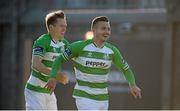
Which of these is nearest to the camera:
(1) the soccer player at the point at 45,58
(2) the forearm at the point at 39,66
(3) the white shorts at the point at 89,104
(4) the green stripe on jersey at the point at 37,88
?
(3) the white shorts at the point at 89,104

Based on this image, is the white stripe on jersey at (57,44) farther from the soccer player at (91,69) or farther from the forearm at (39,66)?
the soccer player at (91,69)

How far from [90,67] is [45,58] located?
3.25ft

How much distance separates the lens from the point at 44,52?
9.05 meters

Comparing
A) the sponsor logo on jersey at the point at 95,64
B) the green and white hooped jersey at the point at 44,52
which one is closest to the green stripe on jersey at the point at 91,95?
the sponsor logo on jersey at the point at 95,64

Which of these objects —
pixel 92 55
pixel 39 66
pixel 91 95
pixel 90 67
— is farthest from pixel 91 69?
pixel 39 66

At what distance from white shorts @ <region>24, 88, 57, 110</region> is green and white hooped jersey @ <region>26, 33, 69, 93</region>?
0.08 metres

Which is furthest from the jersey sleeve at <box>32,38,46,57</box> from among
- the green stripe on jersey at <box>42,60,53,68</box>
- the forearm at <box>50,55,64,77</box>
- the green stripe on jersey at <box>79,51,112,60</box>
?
the green stripe on jersey at <box>79,51,112,60</box>

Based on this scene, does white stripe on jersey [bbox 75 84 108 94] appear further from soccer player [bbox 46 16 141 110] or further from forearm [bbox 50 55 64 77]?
forearm [bbox 50 55 64 77]

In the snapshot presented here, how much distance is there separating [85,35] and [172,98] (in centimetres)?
269

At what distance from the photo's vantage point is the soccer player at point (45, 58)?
8984mm

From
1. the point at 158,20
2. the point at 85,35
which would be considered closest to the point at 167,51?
the point at 158,20

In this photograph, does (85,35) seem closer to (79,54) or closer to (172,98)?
(172,98)

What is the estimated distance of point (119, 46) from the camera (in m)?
19.2

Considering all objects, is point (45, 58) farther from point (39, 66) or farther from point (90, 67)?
point (90, 67)
